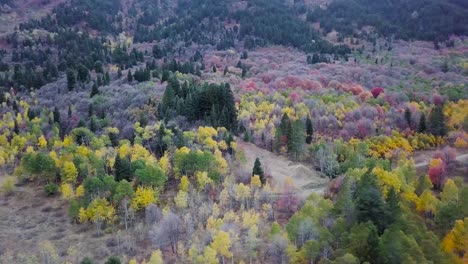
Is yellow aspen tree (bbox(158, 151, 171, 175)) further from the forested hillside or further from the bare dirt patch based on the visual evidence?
the bare dirt patch

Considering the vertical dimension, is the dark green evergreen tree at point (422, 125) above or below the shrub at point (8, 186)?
above

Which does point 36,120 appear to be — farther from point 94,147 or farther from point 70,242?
point 70,242

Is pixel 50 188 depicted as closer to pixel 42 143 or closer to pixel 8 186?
pixel 8 186

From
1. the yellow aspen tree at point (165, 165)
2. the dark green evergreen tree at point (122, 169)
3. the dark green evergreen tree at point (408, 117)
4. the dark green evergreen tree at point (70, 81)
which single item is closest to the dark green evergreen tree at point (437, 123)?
the dark green evergreen tree at point (408, 117)

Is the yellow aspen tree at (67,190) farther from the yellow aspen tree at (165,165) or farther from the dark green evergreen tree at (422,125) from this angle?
the dark green evergreen tree at (422,125)

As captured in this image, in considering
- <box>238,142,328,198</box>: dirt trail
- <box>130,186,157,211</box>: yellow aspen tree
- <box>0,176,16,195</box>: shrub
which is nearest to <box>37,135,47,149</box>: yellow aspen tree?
<box>0,176,16,195</box>: shrub

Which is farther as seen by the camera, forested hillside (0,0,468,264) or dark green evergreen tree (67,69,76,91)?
dark green evergreen tree (67,69,76,91)

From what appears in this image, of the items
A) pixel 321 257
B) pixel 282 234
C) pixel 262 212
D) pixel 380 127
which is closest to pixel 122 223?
pixel 262 212

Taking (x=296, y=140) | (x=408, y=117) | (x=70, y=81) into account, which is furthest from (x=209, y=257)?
(x=70, y=81)

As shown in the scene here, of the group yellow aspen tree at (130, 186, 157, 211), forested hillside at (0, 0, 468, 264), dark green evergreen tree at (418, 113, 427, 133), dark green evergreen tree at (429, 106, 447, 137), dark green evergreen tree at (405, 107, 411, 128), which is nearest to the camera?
forested hillside at (0, 0, 468, 264)
